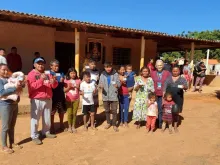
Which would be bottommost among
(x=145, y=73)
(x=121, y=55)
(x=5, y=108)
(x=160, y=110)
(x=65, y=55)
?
(x=160, y=110)

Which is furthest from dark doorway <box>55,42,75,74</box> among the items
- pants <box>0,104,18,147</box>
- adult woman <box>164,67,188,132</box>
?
pants <box>0,104,18,147</box>

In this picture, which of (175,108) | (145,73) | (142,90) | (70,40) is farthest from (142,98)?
(70,40)

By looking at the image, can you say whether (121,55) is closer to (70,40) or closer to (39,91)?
(70,40)

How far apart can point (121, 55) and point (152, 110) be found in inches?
346

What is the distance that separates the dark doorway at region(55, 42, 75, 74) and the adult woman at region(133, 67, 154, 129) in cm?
742

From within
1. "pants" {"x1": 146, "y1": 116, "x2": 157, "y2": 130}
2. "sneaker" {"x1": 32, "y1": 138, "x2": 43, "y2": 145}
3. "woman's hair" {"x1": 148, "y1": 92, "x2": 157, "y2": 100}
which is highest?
"woman's hair" {"x1": 148, "y1": 92, "x2": 157, "y2": 100}

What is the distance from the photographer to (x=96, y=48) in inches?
489

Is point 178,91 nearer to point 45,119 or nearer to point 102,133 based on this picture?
point 102,133

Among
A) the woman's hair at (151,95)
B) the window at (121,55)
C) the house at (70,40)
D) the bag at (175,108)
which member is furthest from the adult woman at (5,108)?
the window at (121,55)

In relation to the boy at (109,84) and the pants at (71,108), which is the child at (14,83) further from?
the boy at (109,84)

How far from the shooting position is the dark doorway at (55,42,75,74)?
12.3 metres

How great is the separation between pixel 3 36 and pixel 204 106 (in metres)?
7.70

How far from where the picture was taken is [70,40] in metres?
11.6

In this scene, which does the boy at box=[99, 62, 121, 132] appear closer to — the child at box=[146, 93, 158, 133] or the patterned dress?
the patterned dress
